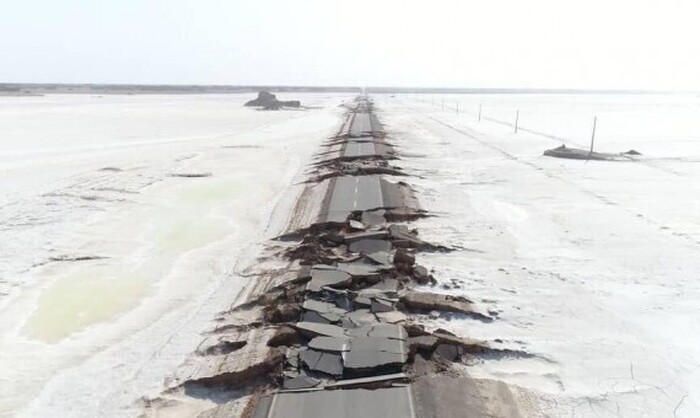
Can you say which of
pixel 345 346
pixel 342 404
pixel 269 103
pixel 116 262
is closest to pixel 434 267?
pixel 345 346

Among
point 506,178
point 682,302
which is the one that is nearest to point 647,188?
point 506,178

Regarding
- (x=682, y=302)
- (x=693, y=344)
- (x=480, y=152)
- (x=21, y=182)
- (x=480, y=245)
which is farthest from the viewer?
(x=480, y=152)

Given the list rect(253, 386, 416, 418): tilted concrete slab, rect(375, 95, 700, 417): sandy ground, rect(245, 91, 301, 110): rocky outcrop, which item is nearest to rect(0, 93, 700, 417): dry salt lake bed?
rect(375, 95, 700, 417): sandy ground

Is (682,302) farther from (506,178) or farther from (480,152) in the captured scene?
(480,152)

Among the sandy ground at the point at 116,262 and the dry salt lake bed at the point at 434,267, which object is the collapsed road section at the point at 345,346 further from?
the sandy ground at the point at 116,262

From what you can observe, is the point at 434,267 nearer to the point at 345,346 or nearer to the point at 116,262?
the point at 345,346

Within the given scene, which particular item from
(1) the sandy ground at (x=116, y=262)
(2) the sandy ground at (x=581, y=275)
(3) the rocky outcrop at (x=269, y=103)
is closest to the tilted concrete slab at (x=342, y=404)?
(2) the sandy ground at (x=581, y=275)
